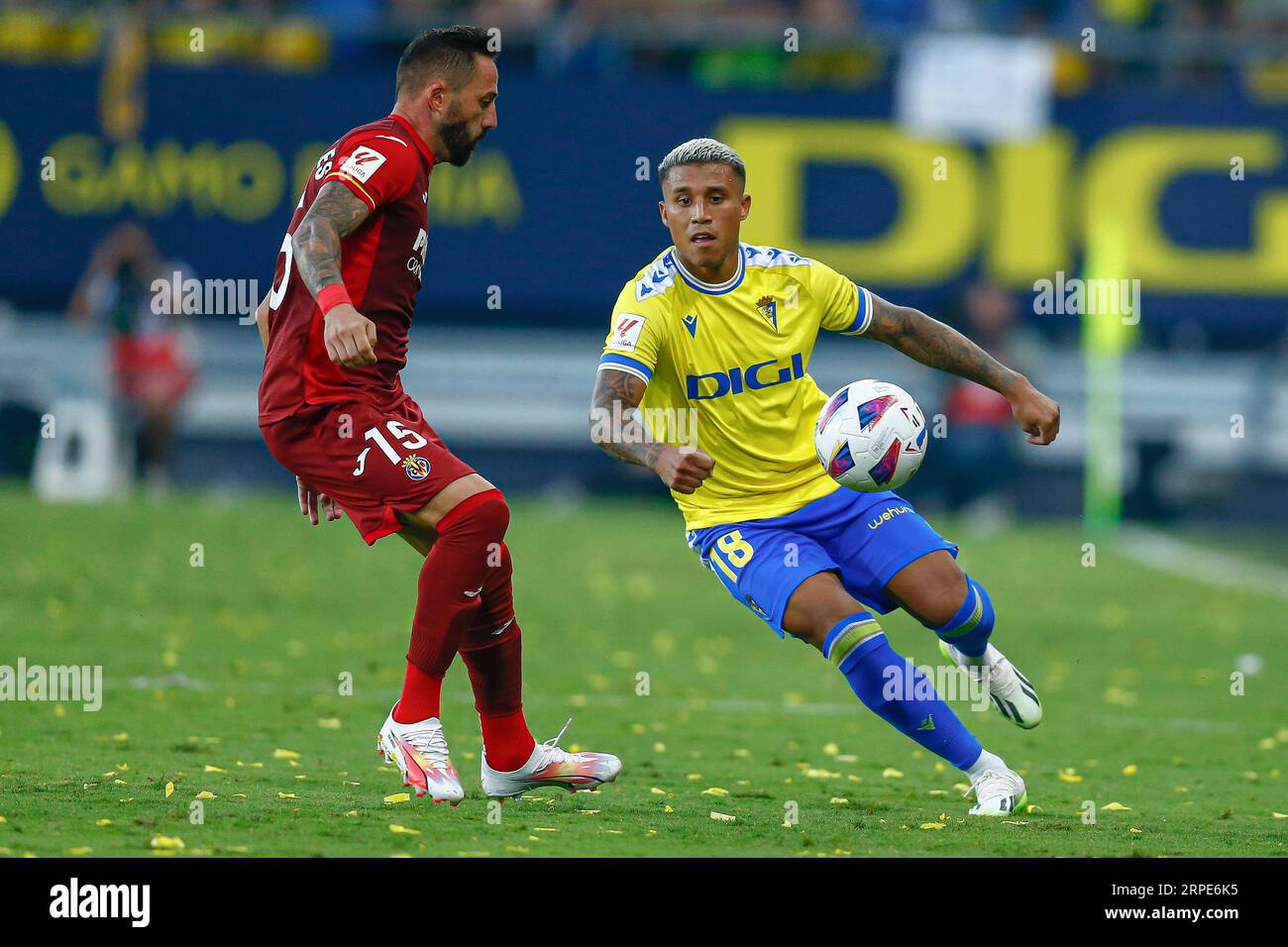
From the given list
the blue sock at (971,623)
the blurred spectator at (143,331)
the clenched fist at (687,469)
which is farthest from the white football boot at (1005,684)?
the blurred spectator at (143,331)

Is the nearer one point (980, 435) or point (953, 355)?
point (953, 355)

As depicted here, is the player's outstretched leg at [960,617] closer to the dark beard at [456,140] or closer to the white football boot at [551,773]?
the white football boot at [551,773]

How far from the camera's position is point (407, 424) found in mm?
6926

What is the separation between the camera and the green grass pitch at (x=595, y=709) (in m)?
6.48

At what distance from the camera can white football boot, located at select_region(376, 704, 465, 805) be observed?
6.75 m

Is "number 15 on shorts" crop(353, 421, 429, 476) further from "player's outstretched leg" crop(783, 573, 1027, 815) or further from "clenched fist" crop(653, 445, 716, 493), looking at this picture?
"player's outstretched leg" crop(783, 573, 1027, 815)

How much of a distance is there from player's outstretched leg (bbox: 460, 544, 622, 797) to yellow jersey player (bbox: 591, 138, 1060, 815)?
2.89 ft

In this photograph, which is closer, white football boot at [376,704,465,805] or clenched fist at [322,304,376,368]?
clenched fist at [322,304,376,368]

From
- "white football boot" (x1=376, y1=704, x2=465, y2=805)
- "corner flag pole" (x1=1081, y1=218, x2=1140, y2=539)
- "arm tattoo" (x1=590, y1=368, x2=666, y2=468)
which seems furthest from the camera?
"corner flag pole" (x1=1081, y1=218, x2=1140, y2=539)

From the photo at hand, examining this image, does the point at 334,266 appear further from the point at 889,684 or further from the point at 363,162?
the point at 889,684

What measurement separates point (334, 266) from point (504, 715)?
1794 millimetres

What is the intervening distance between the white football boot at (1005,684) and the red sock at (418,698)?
84.1 inches

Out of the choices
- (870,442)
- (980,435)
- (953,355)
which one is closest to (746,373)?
(870,442)
